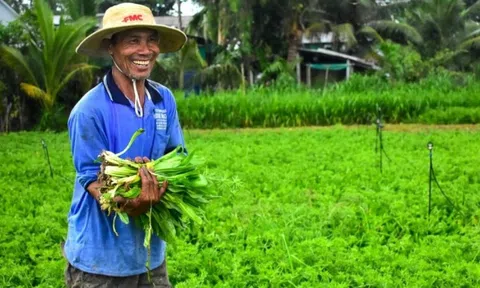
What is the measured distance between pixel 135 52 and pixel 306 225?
339 cm

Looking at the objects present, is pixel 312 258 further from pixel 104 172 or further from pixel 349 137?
pixel 349 137

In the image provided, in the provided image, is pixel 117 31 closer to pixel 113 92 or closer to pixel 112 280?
pixel 113 92

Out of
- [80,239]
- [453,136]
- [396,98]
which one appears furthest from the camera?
[396,98]

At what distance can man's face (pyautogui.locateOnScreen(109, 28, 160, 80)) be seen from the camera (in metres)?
2.70

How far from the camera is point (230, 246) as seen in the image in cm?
518

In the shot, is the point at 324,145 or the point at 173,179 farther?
the point at 324,145

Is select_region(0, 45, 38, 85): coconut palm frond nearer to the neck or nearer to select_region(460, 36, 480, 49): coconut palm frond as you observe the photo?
the neck

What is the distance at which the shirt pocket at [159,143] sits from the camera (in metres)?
2.81

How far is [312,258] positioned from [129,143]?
2.48 m

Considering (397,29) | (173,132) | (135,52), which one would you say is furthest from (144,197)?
(397,29)

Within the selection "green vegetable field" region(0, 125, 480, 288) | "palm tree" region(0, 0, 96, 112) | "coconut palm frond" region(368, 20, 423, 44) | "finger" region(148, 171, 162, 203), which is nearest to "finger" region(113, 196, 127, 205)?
"finger" region(148, 171, 162, 203)

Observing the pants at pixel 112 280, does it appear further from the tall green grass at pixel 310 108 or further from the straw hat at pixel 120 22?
the tall green grass at pixel 310 108

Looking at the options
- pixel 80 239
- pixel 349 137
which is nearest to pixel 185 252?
pixel 80 239

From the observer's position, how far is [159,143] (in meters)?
2.83
